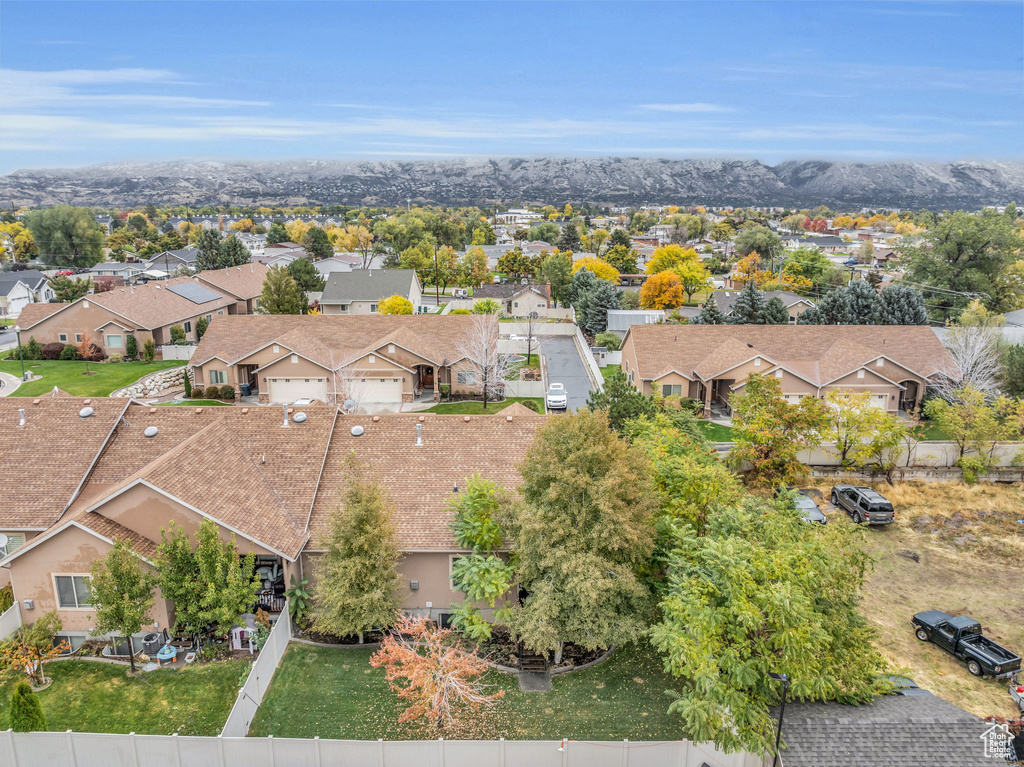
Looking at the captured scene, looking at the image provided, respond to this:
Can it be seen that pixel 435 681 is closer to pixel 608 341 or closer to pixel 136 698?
pixel 136 698

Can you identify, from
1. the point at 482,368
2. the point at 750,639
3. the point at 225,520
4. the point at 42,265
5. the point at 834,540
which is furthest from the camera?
the point at 42,265

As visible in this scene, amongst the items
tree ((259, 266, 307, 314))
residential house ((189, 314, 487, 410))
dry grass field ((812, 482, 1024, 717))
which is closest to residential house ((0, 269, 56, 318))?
tree ((259, 266, 307, 314))

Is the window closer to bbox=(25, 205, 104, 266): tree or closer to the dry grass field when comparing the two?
the dry grass field

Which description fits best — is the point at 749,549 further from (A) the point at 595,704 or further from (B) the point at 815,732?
(A) the point at 595,704

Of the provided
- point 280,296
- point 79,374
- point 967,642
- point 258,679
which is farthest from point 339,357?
point 967,642

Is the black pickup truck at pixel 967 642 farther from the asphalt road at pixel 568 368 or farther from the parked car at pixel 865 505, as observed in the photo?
the asphalt road at pixel 568 368

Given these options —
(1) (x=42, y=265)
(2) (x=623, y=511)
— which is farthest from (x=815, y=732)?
(1) (x=42, y=265)

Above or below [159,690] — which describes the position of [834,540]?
above

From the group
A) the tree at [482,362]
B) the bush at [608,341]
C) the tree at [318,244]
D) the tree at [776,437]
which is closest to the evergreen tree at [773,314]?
the bush at [608,341]
